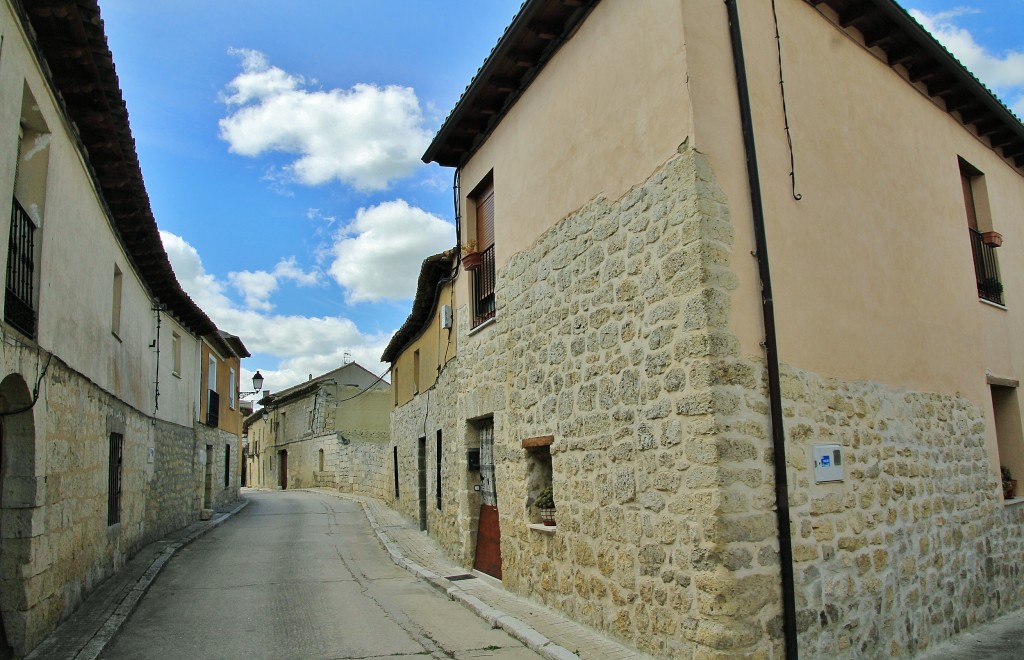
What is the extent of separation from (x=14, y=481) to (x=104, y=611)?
2189mm

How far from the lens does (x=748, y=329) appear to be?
508 cm

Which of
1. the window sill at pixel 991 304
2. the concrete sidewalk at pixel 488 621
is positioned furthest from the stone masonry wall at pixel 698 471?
the window sill at pixel 991 304

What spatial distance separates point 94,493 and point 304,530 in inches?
302

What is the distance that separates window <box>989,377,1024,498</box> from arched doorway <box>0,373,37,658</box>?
374 inches

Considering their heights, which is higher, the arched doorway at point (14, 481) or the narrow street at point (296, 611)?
the arched doorway at point (14, 481)

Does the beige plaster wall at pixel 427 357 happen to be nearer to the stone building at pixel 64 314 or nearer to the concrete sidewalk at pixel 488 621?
the concrete sidewalk at pixel 488 621

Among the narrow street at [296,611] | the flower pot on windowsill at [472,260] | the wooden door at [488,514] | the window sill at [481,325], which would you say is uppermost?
the flower pot on windowsill at [472,260]

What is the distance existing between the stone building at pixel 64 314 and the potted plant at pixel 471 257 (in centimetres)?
389

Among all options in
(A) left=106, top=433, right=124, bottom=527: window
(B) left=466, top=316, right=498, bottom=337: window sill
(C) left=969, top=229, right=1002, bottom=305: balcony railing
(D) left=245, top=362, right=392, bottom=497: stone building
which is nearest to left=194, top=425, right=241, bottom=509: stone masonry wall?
(D) left=245, top=362, right=392, bottom=497: stone building

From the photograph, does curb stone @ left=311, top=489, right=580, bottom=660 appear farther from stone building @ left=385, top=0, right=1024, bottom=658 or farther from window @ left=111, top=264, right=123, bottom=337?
window @ left=111, top=264, right=123, bottom=337

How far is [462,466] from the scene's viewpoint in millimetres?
9391

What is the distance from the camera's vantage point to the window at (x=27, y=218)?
529 cm

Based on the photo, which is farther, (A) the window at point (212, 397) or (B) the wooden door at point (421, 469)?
(A) the window at point (212, 397)

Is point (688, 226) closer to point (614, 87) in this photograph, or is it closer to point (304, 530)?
point (614, 87)
